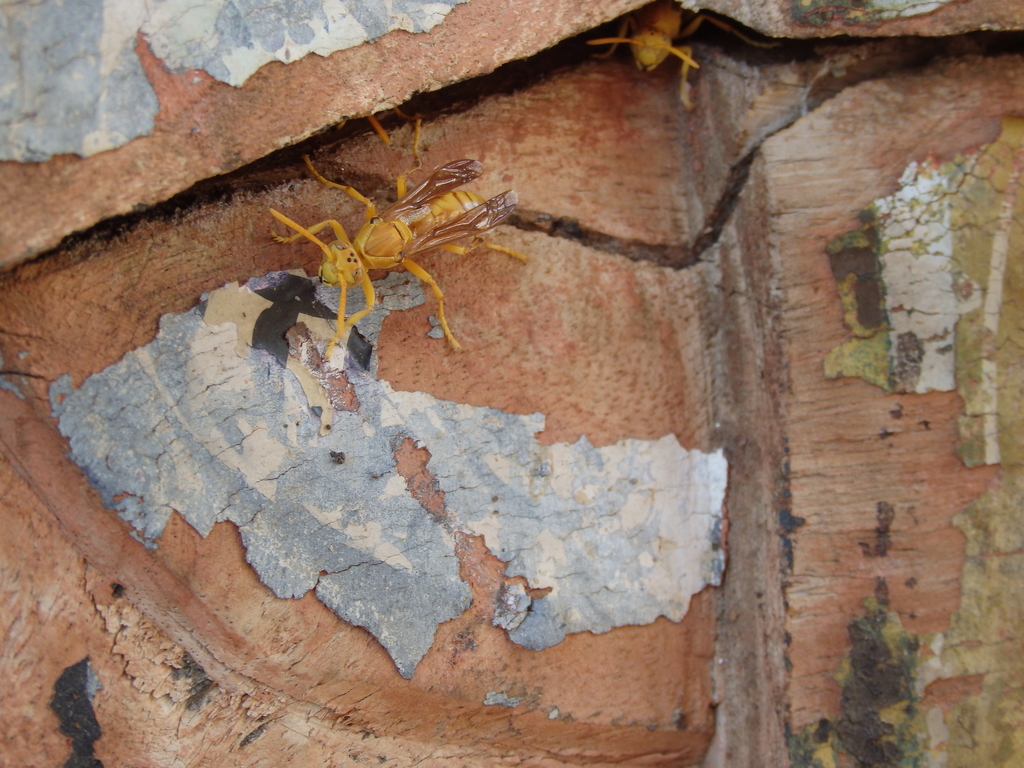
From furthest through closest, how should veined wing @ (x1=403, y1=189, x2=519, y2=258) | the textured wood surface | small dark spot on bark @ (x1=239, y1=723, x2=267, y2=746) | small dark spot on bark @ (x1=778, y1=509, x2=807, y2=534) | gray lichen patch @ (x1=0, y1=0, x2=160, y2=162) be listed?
small dark spot on bark @ (x1=778, y1=509, x2=807, y2=534), veined wing @ (x1=403, y1=189, x2=519, y2=258), small dark spot on bark @ (x1=239, y1=723, x2=267, y2=746), the textured wood surface, gray lichen patch @ (x1=0, y1=0, x2=160, y2=162)

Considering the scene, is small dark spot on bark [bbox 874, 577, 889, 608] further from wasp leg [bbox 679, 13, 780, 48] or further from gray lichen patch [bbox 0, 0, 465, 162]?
gray lichen patch [bbox 0, 0, 465, 162]

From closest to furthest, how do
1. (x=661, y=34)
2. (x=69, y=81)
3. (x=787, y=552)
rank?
(x=69, y=81) → (x=787, y=552) → (x=661, y=34)

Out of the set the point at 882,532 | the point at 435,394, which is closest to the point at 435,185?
the point at 435,394

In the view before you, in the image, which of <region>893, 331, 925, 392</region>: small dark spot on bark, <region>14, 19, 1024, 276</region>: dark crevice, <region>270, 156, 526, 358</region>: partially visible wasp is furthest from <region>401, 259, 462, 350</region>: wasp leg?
<region>893, 331, 925, 392</region>: small dark spot on bark

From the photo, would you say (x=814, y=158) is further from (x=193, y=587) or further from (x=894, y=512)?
(x=193, y=587)

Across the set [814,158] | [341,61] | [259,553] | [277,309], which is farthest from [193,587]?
[814,158]

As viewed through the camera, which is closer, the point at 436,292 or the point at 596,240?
the point at 436,292

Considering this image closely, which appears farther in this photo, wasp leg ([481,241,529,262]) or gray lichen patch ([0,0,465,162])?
wasp leg ([481,241,529,262])

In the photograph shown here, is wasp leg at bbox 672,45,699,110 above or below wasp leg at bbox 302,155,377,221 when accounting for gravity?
above

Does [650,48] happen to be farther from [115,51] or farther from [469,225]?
[115,51]
